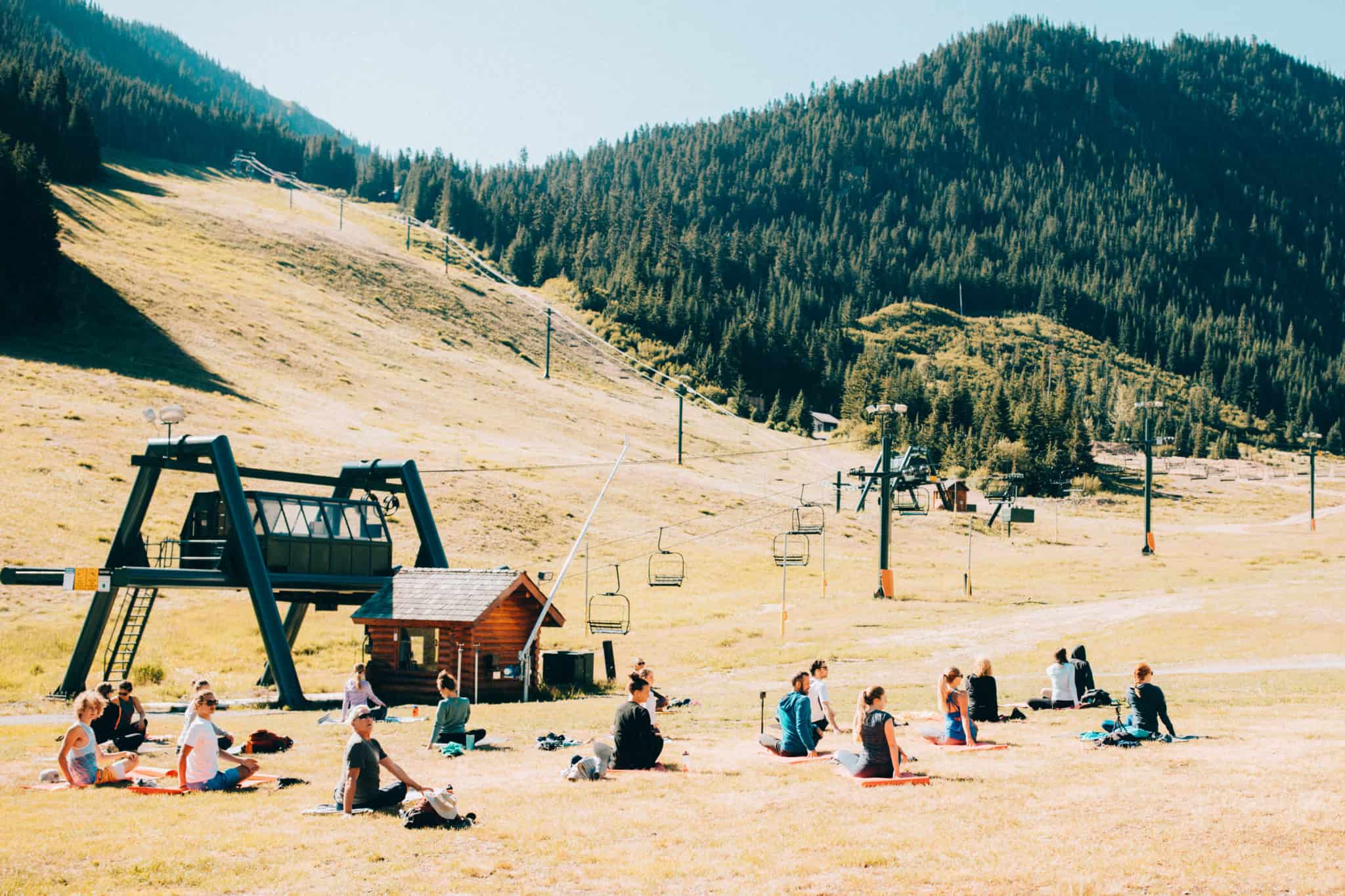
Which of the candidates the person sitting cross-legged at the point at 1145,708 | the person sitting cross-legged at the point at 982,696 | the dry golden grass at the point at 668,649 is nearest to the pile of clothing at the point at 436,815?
the dry golden grass at the point at 668,649

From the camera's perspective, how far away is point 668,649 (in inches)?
1566

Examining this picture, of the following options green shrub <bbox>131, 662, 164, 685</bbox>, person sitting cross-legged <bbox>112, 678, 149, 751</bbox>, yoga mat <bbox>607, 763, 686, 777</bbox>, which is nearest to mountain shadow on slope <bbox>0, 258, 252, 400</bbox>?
green shrub <bbox>131, 662, 164, 685</bbox>

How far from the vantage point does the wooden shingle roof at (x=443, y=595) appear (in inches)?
1123

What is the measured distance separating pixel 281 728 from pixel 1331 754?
1918 centimetres

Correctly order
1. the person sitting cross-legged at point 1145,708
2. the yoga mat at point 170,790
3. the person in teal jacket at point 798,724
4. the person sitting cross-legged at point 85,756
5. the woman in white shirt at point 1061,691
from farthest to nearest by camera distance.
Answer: the woman in white shirt at point 1061,691 → the person sitting cross-legged at point 1145,708 → the person in teal jacket at point 798,724 → the person sitting cross-legged at point 85,756 → the yoga mat at point 170,790

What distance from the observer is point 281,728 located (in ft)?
74.0

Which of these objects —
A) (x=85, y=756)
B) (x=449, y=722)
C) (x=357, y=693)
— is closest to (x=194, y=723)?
(x=85, y=756)

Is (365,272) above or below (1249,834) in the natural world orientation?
above

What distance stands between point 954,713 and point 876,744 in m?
3.54

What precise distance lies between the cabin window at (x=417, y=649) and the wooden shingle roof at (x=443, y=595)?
80cm

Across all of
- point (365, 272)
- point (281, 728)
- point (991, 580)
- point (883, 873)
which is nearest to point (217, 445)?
point (281, 728)

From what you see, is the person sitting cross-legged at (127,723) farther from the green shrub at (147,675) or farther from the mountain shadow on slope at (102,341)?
the mountain shadow on slope at (102,341)

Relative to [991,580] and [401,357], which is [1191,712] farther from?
[401,357]

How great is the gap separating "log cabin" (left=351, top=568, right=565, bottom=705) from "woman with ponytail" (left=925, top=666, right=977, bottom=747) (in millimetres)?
14016
